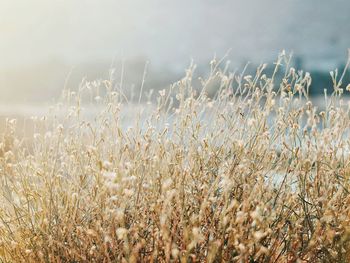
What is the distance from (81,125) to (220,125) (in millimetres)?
781

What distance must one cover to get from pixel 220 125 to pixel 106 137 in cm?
65

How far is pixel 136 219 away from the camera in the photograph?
3.35 metres

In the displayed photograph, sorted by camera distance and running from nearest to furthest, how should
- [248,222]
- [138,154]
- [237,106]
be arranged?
[248,222]
[138,154]
[237,106]

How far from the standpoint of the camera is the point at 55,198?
361cm

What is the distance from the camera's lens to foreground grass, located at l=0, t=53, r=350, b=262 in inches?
128

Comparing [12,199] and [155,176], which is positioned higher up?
[155,176]

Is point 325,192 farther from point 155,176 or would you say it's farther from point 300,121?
point 155,176

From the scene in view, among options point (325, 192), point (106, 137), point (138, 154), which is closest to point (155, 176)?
point (138, 154)

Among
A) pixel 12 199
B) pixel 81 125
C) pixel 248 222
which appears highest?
pixel 81 125

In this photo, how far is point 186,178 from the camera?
348 centimetres

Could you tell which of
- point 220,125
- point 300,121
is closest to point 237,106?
point 220,125

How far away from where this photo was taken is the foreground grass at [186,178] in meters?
3.26

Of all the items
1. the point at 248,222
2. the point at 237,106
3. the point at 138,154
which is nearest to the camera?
the point at 248,222

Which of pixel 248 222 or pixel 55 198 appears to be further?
pixel 55 198
